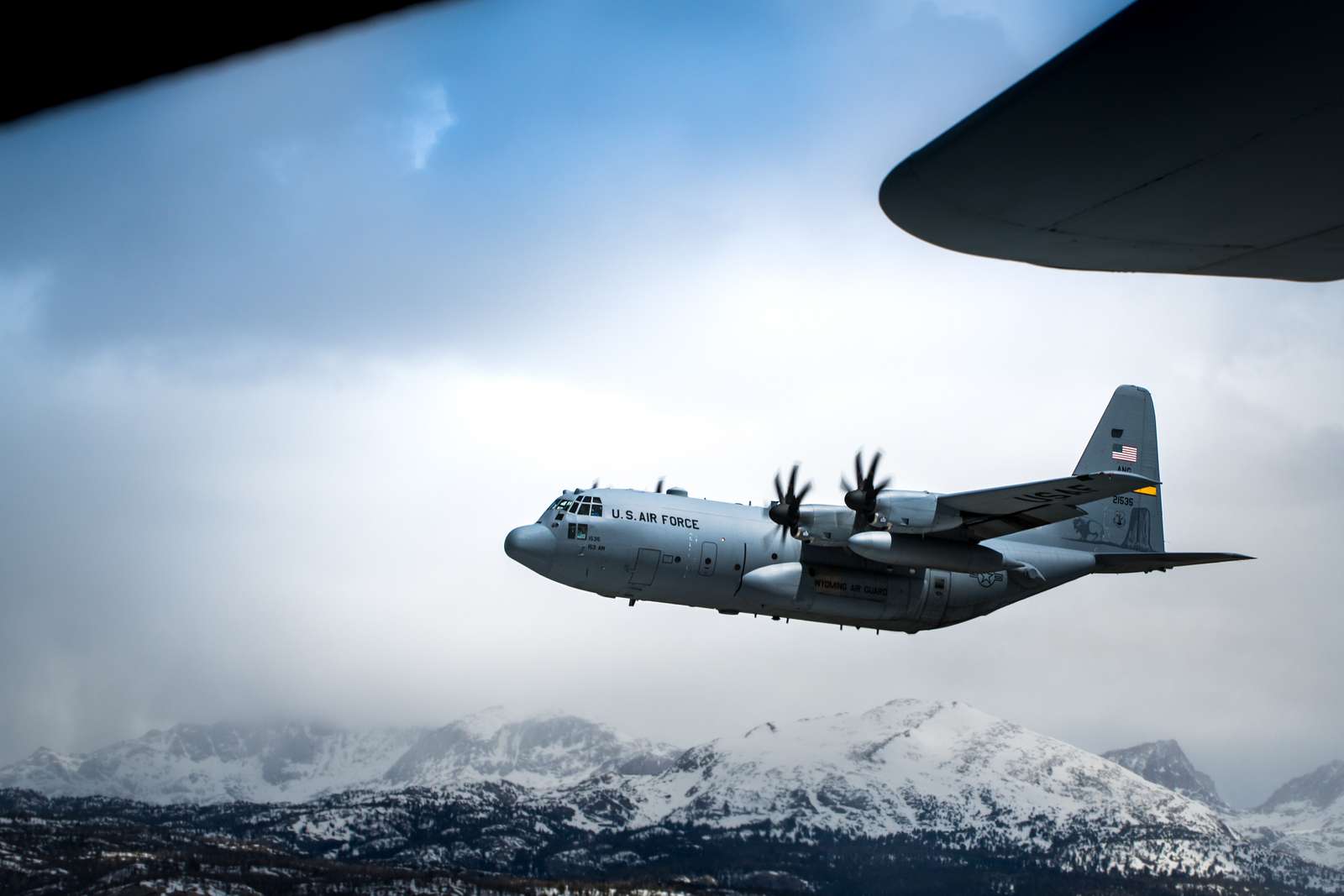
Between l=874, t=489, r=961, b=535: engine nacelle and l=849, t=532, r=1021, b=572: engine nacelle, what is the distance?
1.56ft

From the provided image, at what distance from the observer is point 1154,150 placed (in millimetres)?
4668

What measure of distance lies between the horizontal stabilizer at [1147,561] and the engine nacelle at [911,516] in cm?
1177

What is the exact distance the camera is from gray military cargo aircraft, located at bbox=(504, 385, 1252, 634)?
41.3 metres

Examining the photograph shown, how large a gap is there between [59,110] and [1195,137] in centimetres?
379

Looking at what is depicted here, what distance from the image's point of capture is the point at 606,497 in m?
43.6

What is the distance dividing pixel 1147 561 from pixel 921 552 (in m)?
13.1

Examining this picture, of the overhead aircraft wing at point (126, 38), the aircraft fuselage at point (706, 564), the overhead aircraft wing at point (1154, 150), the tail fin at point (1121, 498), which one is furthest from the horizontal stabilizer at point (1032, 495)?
the overhead aircraft wing at point (126, 38)

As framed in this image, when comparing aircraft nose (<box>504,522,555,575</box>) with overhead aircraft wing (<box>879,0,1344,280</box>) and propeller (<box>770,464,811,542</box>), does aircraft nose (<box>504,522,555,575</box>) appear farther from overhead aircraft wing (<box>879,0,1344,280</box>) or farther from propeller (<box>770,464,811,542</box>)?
overhead aircraft wing (<box>879,0,1344,280</box>)

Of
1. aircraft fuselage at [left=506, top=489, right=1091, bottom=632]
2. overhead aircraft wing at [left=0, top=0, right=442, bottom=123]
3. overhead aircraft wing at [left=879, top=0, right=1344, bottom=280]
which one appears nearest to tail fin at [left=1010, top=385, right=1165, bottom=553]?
aircraft fuselage at [left=506, top=489, right=1091, bottom=632]

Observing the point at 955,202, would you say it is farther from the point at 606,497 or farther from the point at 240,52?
the point at 606,497

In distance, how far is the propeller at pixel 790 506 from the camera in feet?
141

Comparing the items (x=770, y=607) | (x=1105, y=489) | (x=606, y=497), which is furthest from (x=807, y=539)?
(x=1105, y=489)

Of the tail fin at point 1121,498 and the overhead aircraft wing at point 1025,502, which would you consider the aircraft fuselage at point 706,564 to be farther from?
the tail fin at point 1121,498

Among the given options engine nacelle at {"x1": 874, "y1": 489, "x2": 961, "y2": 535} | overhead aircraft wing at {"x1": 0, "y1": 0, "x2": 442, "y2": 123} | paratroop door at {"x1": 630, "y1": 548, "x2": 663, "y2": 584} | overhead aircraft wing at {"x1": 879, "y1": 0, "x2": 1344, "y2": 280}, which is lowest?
overhead aircraft wing at {"x1": 0, "y1": 0, "x2": 442, "y2": 123}
